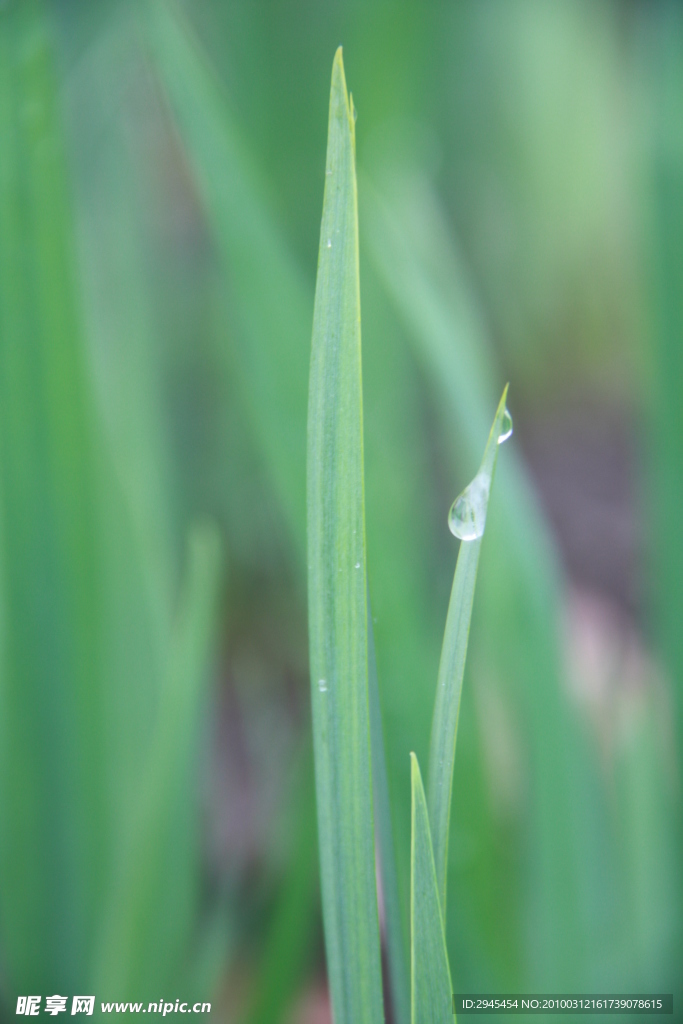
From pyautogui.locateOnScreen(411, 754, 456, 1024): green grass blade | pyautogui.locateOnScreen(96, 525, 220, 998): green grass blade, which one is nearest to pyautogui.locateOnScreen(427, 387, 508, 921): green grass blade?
pyautogui.locateOnScreen(411, 754, 456, 1024): green grass blade

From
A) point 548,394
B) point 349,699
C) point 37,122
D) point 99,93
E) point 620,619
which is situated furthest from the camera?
point 548,394

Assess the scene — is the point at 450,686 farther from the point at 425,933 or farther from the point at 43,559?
the point at 43,559

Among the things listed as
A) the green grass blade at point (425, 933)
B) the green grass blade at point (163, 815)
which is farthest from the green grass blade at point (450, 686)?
the green grass blade at point (163, 815)

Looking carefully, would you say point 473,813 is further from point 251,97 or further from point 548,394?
point 548,394

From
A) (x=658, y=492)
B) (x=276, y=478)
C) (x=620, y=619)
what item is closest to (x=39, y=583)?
(x=276, y=478)

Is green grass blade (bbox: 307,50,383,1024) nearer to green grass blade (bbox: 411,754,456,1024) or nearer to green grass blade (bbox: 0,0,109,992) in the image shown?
green grass blade (bbox: 411,754,456,1024)

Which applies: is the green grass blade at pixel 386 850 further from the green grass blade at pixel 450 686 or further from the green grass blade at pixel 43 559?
the green grass blade at pixel 43 559

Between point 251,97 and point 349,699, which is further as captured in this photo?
point 251,97
